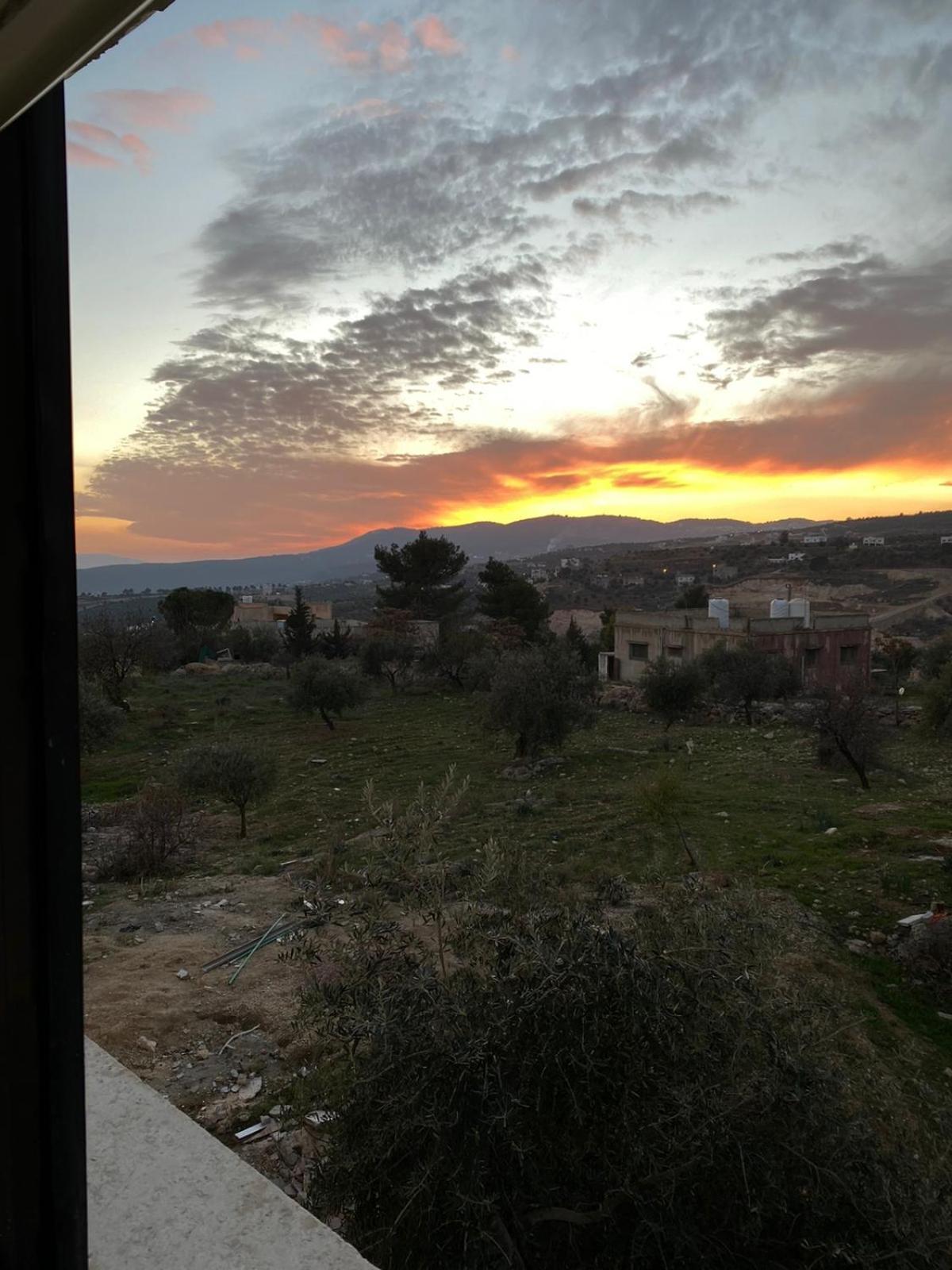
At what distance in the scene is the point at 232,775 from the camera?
1036cm

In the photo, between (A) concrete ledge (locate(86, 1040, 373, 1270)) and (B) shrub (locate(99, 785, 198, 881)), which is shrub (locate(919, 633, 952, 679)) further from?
(A) concrete ledge (locate(86, 1040, 373, 1270))

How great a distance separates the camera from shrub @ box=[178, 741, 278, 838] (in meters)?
10.4

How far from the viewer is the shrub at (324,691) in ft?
58.1

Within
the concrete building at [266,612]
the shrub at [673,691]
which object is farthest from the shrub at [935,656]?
the concrete building at [266,612]

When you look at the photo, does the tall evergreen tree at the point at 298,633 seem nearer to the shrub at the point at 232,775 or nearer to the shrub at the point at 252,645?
the shrub at the point at 252,645

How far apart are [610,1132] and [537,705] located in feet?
38.4

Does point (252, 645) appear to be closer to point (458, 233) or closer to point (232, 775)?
point (232, 775)

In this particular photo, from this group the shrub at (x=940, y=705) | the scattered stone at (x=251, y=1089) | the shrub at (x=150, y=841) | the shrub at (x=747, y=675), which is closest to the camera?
the scattered stone at (x=251, y=1089)

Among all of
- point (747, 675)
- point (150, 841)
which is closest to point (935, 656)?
point (747, 675)

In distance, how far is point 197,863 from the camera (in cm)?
903

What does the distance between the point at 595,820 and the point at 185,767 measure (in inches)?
245

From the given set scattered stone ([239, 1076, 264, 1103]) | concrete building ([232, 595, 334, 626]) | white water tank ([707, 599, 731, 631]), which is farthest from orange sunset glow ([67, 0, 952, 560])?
concrete building ([232, 595, 334, 626])

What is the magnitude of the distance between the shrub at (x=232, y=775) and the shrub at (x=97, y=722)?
277cm

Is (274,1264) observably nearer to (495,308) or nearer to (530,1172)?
(530,1172)
